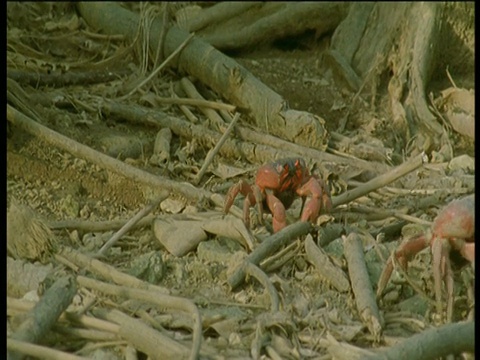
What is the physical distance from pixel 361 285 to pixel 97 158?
1983 millimetres

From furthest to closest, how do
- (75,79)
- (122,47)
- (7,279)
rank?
(122,47)
(75,79)
(7,279)

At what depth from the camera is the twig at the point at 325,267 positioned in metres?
5.53

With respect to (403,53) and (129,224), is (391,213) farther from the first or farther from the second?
(403,53)

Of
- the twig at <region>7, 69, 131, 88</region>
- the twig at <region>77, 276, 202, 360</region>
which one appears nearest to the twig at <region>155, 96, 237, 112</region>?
the twig at <region>7, 69, 131, 88</region>

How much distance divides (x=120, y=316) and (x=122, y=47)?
157 inches

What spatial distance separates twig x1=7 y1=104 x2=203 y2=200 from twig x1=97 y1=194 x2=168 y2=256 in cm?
15

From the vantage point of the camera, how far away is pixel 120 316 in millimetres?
5133

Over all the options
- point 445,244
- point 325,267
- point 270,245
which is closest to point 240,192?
point 270,245

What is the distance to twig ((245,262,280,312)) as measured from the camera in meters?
5.32

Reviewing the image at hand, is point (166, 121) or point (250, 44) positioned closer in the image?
point (166, 121)

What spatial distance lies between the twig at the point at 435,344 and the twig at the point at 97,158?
5.67 feet

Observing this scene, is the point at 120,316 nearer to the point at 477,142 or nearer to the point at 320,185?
the point at 320,185

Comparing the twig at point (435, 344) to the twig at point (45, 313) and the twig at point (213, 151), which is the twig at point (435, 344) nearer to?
the twig at point (45, 313)

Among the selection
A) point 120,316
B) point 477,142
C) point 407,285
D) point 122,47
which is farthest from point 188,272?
point 122,47
